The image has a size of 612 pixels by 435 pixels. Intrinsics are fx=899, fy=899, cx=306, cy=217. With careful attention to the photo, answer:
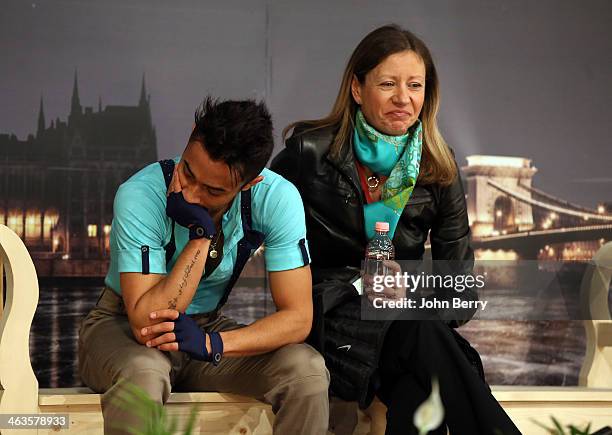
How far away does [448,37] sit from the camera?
163 inches

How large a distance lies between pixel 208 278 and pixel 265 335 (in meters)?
0.24

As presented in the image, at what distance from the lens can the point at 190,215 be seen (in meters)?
2.04

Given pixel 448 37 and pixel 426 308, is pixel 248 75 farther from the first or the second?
pixel 426 308

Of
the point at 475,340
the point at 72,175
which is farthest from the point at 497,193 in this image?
the point at 72,175

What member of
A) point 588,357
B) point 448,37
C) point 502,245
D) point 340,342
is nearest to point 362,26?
point 448,37

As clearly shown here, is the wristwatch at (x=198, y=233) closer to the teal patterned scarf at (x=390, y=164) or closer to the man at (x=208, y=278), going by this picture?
the man at (x=208, y=278)

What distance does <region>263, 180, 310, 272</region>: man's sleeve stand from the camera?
215 centimetres

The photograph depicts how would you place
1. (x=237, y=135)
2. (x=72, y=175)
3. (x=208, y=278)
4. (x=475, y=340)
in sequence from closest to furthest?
1. (x=237, y=135)
2. (x=208, y=278)
3. (x=72, y=175)
4. (x=475, y=340)

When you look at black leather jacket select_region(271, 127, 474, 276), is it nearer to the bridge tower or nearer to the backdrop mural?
the backdrop mural

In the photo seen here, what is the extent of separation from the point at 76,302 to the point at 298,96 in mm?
1345

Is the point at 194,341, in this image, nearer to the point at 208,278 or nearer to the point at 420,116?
the point at 208,278

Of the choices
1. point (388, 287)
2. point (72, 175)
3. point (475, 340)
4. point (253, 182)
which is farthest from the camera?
point (475, 340)

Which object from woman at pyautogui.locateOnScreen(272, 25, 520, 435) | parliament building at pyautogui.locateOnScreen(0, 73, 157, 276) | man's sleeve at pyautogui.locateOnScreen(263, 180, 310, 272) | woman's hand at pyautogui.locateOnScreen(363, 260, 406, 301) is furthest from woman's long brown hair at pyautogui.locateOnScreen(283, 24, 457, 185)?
parliament building at pyautogui.locateOnScreen(0, 73, 157, 276)

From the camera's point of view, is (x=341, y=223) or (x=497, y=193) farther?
(x=497, y=193)
